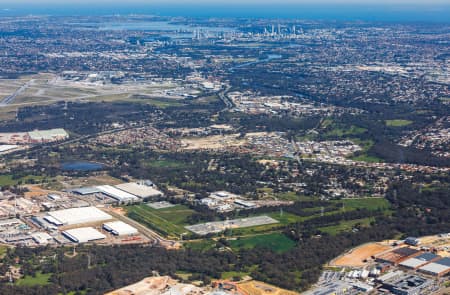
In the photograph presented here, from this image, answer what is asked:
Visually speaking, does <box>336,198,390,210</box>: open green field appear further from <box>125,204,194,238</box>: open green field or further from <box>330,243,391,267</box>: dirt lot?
<box>125,204,194,238</box>: open green field

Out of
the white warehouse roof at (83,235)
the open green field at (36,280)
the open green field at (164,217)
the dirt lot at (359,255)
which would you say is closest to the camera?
the open green field at (36,280)

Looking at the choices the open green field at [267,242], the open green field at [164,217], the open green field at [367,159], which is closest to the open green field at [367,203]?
the open green field at [267,242]

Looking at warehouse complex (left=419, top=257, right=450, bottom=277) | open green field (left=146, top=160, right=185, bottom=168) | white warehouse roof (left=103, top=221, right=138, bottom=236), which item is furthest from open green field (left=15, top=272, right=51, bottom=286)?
open green field (left=146, top=160, right=185, bottom=168)

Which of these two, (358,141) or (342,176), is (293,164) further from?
(358,141)

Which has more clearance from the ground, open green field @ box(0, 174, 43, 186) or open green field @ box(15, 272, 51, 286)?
open green field @ box(15, 272, 51, 286)

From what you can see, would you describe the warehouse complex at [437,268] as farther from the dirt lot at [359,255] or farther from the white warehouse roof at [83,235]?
the white warehouse roof at [83,235]

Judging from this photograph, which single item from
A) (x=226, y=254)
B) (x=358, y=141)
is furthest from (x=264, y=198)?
(x=358, y=141)

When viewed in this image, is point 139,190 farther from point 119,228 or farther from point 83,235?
point 83,235
